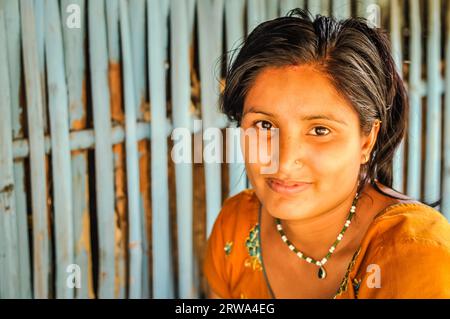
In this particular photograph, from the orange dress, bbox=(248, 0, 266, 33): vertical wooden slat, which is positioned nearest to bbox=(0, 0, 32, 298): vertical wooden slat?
the orange dress

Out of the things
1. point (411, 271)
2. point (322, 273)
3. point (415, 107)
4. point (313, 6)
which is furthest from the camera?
point (415, 107)

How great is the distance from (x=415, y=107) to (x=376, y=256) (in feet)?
2.71

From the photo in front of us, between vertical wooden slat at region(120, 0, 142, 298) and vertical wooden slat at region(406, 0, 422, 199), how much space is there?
871 millimetres

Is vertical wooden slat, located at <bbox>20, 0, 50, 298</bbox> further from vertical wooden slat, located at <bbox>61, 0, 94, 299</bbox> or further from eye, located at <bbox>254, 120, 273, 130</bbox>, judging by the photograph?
eye, located at <bbox>254, 120, 273, 130</bbox>

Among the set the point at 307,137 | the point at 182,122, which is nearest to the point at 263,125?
the point at 307,137

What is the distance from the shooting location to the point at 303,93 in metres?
1.23

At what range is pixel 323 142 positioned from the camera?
1.24 metres

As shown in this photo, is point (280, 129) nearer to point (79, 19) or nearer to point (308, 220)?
point (308, 220)

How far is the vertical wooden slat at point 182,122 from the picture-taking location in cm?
168

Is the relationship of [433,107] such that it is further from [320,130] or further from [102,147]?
[102,147]

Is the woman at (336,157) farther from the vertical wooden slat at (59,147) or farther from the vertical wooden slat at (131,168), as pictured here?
the vertical wooden slat at (59,147)

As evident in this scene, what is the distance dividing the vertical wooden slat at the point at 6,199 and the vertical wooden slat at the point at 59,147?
11cm

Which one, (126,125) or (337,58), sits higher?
(337,58)

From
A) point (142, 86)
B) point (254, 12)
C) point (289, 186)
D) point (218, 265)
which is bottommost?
point (218, 265)
